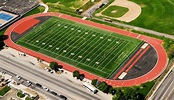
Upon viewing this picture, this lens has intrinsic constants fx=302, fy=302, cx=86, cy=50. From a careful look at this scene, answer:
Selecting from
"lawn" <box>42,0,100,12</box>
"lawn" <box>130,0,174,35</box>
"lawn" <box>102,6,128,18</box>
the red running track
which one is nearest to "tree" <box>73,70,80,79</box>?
the red running track

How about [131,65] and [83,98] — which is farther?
[131,65]

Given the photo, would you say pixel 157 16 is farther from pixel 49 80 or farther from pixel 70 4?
pixel 49 80

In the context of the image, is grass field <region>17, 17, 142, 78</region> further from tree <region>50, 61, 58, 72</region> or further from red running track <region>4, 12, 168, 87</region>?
tree <region>50, 61, 58, 72</region>

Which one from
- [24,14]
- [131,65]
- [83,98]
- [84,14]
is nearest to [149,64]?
[131,65]

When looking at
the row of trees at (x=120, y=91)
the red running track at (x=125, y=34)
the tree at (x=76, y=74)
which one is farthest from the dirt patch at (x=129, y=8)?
the row of trees at (x=120, y=91)

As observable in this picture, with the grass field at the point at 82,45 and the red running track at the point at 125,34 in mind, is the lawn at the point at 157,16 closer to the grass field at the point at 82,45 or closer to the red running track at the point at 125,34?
the red running track at the point at 125,34

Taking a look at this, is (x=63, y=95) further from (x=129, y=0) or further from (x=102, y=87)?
(x=129, y=0)
